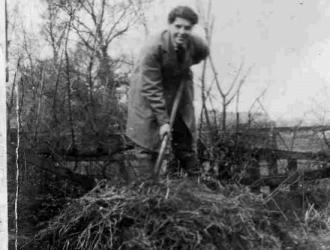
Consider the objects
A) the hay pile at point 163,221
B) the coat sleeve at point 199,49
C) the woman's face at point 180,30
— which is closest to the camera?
the hay pile at point 163,221

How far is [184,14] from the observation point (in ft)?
13.9

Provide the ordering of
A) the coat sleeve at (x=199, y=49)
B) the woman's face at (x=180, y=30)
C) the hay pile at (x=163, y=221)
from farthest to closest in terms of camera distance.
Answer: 1. the coat sleeve at (x=199, y=49)
2. the woman's face at (x=180, y=30)
3. the hay pile at (x=163, y=221)

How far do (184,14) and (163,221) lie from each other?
1.64 m

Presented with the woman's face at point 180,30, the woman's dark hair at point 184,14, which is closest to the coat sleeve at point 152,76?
the woman's face at point 180,30

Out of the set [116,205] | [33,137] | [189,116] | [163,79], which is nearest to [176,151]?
[189,116]

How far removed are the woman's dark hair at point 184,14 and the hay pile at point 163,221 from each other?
127 centimetres

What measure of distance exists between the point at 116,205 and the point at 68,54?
6.49 feet

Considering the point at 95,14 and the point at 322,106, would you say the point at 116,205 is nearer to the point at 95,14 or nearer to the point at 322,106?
the point at 95,14

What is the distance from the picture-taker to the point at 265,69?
501 cm

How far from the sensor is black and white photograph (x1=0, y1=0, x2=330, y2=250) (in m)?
4.25

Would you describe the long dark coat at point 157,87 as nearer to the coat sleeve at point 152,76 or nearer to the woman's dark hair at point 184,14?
the coat sleeve at point 152,76

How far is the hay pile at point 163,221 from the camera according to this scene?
11.6ft

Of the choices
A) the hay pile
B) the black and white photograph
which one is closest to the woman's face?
the black and white photograph

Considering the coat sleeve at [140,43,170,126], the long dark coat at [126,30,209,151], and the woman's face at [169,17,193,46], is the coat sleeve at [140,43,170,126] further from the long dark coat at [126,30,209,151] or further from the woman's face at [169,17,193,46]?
the woman's face at [169,17,193,46]
